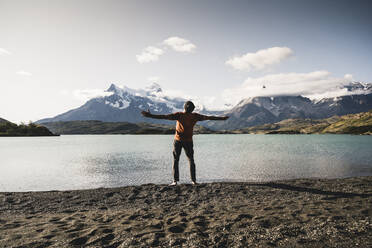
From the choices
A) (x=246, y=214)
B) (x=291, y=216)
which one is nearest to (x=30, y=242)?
(x=246, y=214)

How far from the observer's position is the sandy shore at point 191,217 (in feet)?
24.9

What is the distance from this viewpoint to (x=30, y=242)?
25.1 feet

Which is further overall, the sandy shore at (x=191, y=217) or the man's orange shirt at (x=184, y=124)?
the man's orange shirt at (x=184, y=124)

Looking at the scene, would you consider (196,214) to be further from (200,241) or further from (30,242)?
(30,242)

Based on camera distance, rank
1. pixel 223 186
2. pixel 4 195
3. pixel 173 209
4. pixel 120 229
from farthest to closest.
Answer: pixel 223 186
pixel 4 195
pixel 173 209
pixel 120 229

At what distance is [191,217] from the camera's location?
394 inches

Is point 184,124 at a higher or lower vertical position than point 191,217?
higher

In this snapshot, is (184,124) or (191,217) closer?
(191,217)

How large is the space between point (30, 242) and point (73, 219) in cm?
258

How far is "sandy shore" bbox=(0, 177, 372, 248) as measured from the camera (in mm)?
7602

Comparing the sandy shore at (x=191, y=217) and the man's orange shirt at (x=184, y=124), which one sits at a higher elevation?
the man's orange shirt at (x=184, y=124)

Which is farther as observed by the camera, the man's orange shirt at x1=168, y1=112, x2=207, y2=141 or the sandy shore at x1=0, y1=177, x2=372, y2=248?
the man's orange shirt at x1=168, y1=112, x2=207, y2=141

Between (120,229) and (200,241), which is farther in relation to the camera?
(120,229)

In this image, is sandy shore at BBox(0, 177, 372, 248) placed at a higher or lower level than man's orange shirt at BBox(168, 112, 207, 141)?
lower
